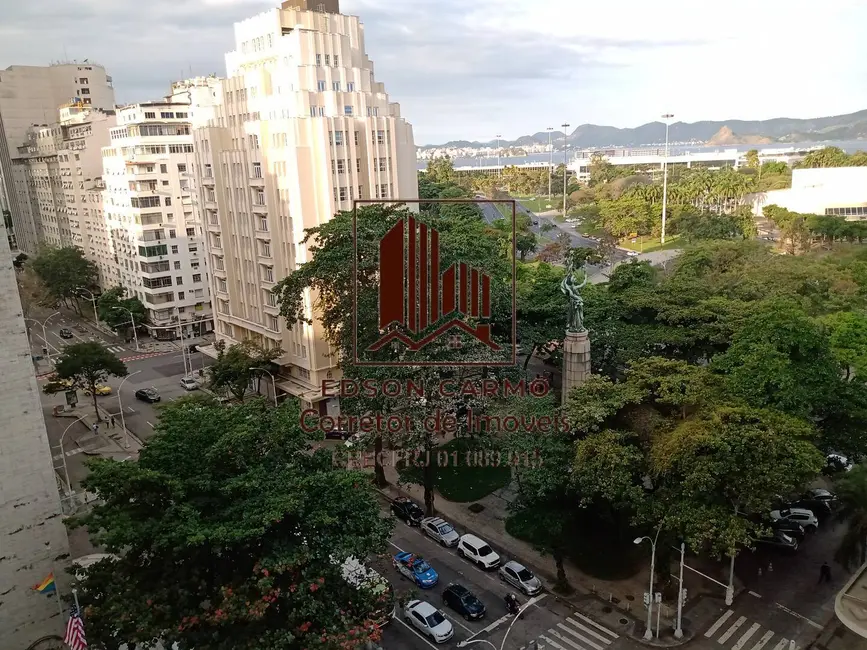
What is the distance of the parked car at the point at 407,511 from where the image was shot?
2942cm

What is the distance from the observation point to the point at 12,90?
94.8 metres

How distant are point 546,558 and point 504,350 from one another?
9563mm

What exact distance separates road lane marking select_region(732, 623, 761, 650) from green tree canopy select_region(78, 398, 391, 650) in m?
13.1

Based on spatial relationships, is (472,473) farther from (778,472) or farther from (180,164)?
(180,164)

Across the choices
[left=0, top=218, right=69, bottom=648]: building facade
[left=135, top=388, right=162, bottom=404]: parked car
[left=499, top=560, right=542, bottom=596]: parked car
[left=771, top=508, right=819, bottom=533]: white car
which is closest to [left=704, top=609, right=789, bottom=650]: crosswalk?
[left=499, top=560, right=542, bottom=596]: parked car

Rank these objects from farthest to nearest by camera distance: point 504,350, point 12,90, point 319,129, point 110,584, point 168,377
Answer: point 12,90
point 168,377
point 319,129
point 504,350
point 110,584

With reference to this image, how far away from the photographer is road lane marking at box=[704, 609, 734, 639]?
22109 millimetres

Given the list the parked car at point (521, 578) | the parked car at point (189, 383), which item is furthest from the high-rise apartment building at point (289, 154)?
the parked car at point (521, 578)

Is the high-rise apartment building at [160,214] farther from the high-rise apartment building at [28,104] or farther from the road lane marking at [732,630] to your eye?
the road lane marking at [732,630]

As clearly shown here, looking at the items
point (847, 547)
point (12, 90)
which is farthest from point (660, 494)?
point (12, 90)

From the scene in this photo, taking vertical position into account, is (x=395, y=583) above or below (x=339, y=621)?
below

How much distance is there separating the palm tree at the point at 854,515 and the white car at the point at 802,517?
212cm

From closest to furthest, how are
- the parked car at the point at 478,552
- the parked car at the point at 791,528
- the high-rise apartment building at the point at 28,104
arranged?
the parked car at the point at 478,552
the parked car at the point at 791,528
the high-rise apartment building at the point at 28,104

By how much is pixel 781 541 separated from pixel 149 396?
1694 inches
